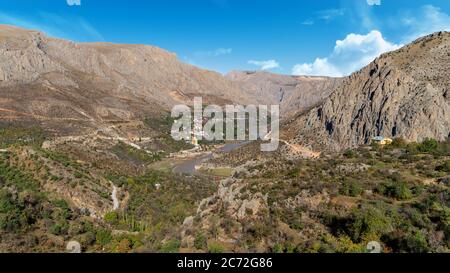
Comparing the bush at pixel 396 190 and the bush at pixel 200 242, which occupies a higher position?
the bush at pixel 396 190

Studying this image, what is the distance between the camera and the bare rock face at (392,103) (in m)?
79.4

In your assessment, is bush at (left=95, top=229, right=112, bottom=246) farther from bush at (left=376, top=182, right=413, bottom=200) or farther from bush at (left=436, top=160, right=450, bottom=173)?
bush at (left=436, top=160, right=450, bottom=173)

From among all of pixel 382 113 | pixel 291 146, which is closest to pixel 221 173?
pixel 291 146

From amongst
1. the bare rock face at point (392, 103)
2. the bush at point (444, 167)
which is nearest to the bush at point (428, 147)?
the bush at point (444, 167)

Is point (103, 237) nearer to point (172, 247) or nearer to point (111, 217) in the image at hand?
point (111, 217)

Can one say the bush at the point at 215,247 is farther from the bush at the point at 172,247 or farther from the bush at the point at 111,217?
the bush at the point at 111,217

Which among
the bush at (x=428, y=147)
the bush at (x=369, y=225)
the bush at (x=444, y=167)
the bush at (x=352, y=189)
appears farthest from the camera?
the bush at (x=428, y=147)

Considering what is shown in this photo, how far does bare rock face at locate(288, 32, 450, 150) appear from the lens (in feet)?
261

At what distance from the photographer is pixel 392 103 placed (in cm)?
8825

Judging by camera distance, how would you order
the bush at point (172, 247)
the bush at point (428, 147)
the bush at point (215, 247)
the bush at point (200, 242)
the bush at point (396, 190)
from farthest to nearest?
the bush at point (428, 147)
the bush at point (396, 190)
the bush at point (200, 242)
the bush at point (172, 247)
the bush at point (215, 247)

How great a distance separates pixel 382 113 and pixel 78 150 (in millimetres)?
66948

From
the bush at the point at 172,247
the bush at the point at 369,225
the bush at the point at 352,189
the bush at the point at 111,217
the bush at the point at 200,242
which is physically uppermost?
the bush at the point at 352,189

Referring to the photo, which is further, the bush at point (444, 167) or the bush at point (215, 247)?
the bush at point (444, 167)
